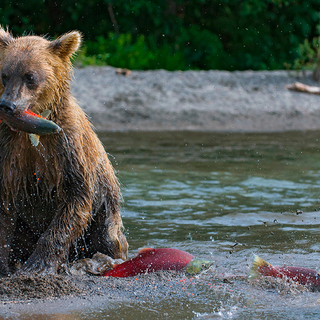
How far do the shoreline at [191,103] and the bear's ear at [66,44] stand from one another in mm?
8641

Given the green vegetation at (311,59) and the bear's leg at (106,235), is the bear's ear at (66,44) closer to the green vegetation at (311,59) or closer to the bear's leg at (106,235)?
the bear's leg at (106,235)

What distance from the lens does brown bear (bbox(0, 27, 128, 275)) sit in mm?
4410

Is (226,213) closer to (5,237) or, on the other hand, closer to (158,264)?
(158,264)

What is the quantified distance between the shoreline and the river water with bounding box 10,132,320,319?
5.05ft

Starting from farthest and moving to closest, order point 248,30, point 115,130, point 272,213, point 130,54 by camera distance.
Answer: point 248,30
point 130,54
point 115,130
point 272,213

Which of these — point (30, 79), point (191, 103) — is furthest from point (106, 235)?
point (191, 103)

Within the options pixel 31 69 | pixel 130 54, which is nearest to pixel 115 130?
pixel 130 54

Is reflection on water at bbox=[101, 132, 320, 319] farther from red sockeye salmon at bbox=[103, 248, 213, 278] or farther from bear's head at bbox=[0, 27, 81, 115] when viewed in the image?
bear's head at bbox=[0, 27, 81, 115]

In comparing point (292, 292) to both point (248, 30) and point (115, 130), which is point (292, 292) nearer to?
point (115, 130)

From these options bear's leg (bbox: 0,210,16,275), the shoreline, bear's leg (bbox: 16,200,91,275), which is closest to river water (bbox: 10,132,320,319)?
bear's leg (bbox: 16,200,91,275)

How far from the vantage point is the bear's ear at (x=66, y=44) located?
179 inches

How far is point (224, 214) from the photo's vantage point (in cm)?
672

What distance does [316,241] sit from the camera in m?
5.65

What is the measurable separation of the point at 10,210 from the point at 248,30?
640 inches
